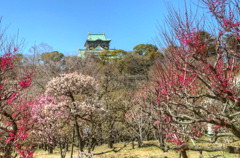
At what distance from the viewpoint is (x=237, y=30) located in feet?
14.9

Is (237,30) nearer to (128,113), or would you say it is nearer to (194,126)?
(194,126)

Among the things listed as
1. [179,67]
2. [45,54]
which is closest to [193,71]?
[179,67]

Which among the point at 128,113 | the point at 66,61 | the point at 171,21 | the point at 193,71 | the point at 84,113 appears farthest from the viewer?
the point at 66,61

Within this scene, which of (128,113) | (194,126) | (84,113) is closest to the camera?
(194,126)

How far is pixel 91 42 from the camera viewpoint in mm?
59406

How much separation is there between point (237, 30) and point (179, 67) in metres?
1.49

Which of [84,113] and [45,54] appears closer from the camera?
[84,113]

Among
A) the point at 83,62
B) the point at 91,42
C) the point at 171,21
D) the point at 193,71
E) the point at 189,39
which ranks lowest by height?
the point at 193,71

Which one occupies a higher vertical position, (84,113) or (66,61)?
(66,61)

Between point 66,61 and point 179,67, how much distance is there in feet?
89.4

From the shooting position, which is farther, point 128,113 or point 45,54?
point 45,54

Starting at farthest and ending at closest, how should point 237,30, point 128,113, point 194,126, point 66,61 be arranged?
point 66,61
point 128,113
point 194,126
point 237,30

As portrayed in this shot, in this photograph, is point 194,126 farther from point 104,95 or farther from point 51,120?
point 104,95

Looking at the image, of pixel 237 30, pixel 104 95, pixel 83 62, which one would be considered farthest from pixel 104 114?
pixel 83 62
